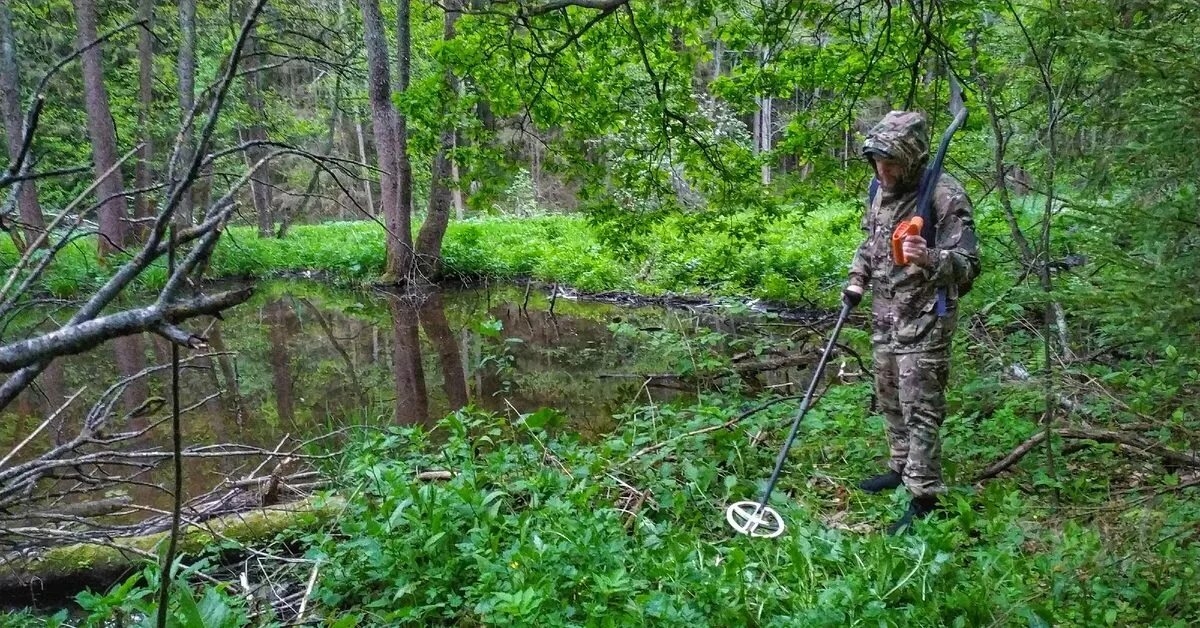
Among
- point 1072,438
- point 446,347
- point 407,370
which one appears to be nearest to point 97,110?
point 446,347

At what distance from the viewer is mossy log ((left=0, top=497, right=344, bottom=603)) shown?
358 cm

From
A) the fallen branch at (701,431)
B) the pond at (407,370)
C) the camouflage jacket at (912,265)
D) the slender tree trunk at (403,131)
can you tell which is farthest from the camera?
the slender tree trunk at (403,131)

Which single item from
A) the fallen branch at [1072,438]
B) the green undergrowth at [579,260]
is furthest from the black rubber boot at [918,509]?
the green undergrowth at [579,260]

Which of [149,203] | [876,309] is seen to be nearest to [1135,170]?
[876,309]

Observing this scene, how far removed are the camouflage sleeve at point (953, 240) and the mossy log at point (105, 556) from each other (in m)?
3.44

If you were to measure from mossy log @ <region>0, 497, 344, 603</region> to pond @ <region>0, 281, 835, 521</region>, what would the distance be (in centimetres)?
95

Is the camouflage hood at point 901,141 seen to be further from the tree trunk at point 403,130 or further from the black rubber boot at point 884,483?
the tree trunk at point 403,130

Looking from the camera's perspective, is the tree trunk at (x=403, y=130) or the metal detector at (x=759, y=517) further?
the tree trunk at (x=403, y=130)

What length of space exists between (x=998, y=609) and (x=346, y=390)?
671cm

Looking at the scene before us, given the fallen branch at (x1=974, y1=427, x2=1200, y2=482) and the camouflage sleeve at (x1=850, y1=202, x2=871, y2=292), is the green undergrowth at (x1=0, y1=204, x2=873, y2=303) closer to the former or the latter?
the camouflage sleeve at (x1=850, y1=202, x2=871, y2=292)

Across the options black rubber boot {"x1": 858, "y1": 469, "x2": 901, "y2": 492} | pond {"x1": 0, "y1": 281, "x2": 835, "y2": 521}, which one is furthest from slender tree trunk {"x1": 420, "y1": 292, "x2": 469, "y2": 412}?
black rubber boot {"x1": 858, "y1": 469, "x2": 901, "y2": 492}

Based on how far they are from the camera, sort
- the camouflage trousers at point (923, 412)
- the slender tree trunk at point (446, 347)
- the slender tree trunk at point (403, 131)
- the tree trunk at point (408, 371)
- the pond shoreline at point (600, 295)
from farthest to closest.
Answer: the slender tree trunk at point (403, 131) < the pond shoreline at point (600, 295) < the slender tree trunk at point (446, 347) < the tree trunk at point (408, 371) < the camouflage trousers at point (923, 412)

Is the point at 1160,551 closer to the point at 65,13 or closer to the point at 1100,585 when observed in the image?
the point at 1100,585

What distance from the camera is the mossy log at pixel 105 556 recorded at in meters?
3.58
